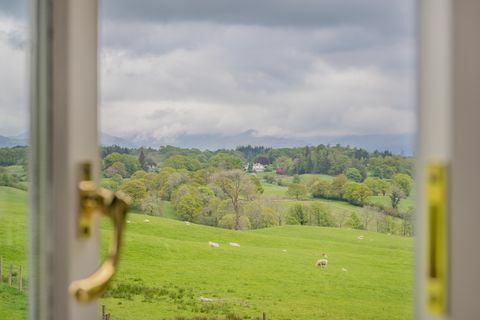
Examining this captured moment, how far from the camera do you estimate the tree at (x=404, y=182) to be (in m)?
1.15

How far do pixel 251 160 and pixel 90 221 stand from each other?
331 mm

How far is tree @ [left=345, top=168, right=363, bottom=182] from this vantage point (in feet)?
3.92

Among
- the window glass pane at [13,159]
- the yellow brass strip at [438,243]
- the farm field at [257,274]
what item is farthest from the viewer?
the farm field at [257,274]

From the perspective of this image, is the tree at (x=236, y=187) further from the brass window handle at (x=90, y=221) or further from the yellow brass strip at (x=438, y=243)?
the yellow brass strip at (x=438, y=243)

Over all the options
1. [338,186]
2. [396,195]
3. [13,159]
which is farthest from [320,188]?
[13,159]

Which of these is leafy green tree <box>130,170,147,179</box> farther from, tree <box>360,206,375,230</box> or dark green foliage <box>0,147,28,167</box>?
tree <box>360,206,375,230</box>

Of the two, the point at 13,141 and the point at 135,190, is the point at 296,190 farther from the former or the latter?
the point at 13,141

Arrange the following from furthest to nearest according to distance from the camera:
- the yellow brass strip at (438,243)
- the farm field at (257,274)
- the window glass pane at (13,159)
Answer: the farm field at (257,274)
the window glass pane at (13,159)
the yellow brass strip at (438,243)

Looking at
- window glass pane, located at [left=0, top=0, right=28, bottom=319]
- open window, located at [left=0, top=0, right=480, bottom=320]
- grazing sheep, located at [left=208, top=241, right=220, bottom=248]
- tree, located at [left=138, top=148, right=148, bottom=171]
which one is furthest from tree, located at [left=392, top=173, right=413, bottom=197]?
window glass pane, located at [left=0, top=0, right=28, bottom=319]

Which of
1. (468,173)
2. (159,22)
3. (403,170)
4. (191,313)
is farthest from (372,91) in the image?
(191,313)

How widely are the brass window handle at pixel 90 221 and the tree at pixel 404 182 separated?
483 millimetres

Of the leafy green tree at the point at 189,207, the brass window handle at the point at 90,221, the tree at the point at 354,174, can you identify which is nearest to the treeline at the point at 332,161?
the tree at the point at 354,174

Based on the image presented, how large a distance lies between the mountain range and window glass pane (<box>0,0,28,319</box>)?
17cm

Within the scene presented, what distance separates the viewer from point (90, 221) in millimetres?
1074
